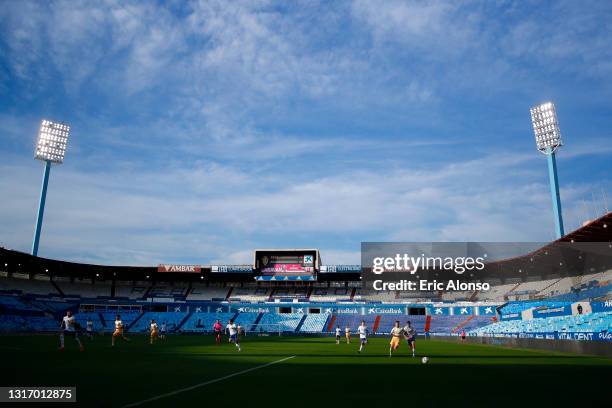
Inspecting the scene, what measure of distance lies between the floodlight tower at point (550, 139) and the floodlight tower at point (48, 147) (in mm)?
80567

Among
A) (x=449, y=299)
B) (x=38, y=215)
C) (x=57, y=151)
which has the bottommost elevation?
(x=449, y=299)

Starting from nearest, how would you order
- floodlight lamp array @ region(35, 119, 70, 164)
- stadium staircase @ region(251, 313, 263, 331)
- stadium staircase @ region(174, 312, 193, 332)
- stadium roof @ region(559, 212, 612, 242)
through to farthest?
stadium roof @ region(559, 212, 612, 242)
stadium staircase @ region(174, 312, 193, 332)
stadium staircase @ region(251, 313, 263, 331)
floodlight lamp array @ region(35, 119, 70, 164)

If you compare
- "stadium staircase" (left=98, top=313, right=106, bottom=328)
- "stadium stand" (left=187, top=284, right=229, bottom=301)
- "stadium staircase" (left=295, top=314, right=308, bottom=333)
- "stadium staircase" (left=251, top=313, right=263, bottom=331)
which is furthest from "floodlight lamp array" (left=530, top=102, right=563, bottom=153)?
"stadium staircase" (left=98, top=313, right=106, bottom=328)

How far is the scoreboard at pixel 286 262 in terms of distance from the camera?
8038cm

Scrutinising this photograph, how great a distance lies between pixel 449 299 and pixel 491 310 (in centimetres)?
1273

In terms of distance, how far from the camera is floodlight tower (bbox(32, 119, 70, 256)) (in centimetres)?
7462

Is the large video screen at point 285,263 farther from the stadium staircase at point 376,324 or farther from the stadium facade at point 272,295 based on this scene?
the stadium staircase at point 376,324

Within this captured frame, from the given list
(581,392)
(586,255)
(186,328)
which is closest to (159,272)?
(186,328)

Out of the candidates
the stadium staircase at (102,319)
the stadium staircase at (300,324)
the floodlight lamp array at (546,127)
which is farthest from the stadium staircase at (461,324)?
the stadium staircase at (102,319)

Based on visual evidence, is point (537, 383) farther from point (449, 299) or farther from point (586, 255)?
point (449, 299)

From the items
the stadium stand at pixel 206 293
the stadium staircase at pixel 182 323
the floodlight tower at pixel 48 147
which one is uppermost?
the floodlight tower at pixel 48 147

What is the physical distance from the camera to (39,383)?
451 inches

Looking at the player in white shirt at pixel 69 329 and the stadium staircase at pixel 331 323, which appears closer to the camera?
the player in white shirt at pixel 69 329

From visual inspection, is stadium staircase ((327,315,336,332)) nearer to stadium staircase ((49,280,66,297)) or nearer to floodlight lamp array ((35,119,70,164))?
stadium staircase ((49,280,66,297))
